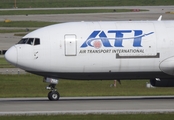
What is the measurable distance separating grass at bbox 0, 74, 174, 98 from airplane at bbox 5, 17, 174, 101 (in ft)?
14.6

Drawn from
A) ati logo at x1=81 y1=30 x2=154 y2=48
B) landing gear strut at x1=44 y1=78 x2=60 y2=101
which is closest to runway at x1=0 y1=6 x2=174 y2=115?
landing gear strut at x1=44 y1=78 x2=60 y2=101

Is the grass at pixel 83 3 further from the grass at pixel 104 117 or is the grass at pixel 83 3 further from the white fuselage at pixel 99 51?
the grass at pixel 104 117

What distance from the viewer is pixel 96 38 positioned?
31.2 meters

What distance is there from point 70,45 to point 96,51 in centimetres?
147

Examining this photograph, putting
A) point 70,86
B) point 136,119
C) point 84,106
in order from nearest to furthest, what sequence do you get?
point 136,119 < point 84,106 < point 70,86

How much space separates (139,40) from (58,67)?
4.73 metres

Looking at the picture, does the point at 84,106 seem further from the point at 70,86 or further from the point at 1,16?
the point at 1,16

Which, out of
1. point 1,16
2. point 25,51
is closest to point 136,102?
point 25,51

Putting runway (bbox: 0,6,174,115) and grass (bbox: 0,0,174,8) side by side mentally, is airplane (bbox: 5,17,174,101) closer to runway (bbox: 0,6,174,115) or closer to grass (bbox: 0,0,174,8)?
runway (bbox: 0,6,174,115)

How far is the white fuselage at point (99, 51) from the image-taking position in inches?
1224

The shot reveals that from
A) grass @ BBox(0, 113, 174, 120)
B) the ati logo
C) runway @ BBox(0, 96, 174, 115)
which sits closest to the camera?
grass @ BBox(0, 113, 174, 120)

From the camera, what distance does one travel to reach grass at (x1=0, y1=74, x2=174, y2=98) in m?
36.5

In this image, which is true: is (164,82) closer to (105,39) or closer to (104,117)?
(105,39)

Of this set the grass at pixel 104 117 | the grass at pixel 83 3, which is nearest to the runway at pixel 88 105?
the grass at pixel 104 117
